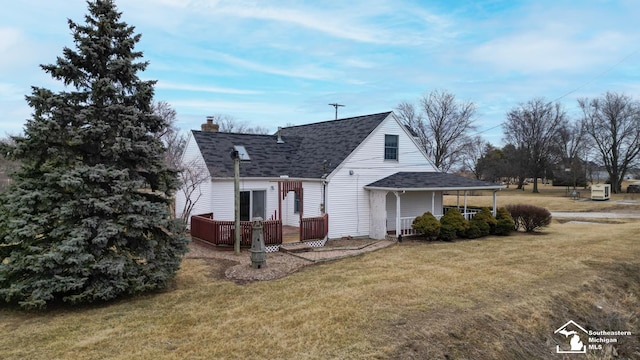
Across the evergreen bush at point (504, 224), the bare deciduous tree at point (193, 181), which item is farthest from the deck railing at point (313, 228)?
the evergreen bush at point (504, 224)

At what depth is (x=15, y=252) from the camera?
748 centimetres

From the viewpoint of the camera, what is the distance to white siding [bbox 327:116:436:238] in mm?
17062

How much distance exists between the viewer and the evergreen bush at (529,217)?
1981 centimetres

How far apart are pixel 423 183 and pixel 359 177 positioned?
2.96 metres

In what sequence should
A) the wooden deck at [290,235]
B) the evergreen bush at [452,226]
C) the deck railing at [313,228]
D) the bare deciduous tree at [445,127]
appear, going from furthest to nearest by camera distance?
the bare deciduous tree at [445,127], the evergreen bush at [452,226], the wooden deck at [290,235], the deck railing at [313,228]

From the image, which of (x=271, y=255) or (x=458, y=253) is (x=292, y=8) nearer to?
(x=271, y=255)

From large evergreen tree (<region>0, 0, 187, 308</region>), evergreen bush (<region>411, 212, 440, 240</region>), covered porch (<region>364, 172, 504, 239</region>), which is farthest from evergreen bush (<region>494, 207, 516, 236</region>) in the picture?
large evergreen tree (<region>0, 0, 187, 308</region>)

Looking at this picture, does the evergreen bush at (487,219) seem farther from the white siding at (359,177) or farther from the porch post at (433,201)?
the white siding at (359,177)

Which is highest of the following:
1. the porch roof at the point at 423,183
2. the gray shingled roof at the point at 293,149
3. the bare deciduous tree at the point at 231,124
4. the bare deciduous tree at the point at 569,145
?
the bare deciduous tree at the point at 231,124

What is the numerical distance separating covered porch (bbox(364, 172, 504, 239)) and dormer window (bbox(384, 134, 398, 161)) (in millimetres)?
974

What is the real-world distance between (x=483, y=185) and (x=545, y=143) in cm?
4812

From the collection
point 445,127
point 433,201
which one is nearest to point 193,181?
point 433,201

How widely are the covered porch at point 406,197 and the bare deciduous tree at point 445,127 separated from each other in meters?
29.5

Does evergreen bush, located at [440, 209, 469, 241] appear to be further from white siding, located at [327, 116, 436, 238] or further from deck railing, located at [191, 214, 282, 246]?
deck railing, located at [191, 214, 282, 246]
